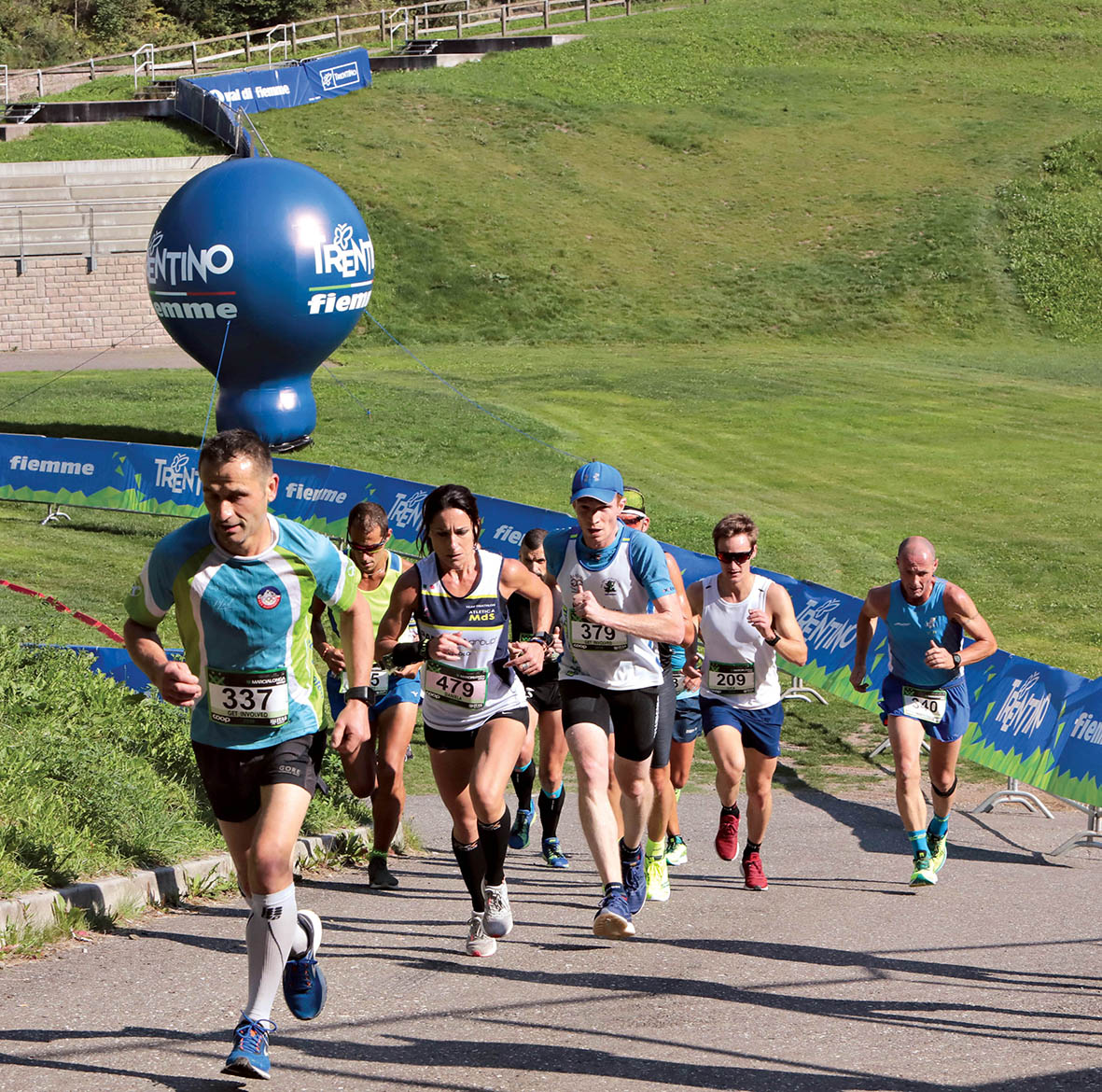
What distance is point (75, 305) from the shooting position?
121 feet

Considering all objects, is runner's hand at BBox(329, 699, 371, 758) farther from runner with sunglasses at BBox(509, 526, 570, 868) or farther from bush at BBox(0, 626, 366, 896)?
runner with sunglasses at BBox(509, 526, 570, 868)

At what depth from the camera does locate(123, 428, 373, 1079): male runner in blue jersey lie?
17.5ft

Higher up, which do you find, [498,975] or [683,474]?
[498,975]

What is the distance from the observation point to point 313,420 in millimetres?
23516

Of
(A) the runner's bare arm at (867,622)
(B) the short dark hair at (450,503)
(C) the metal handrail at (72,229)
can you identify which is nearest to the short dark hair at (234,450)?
(B) the short dark hair at (450,503)

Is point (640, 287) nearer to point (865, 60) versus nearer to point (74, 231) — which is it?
point (74, 231)

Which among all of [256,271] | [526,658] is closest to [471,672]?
[526,658]

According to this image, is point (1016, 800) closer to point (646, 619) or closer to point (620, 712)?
point (620, 712)

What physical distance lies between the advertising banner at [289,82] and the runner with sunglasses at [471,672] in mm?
44642

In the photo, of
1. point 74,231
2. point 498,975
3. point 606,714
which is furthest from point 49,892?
point 74,231

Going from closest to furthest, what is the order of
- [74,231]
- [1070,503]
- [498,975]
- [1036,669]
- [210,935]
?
1. [498,975]
2. [210,935]
3. [1036,669]
4. [1070,503]
5. [74,231]

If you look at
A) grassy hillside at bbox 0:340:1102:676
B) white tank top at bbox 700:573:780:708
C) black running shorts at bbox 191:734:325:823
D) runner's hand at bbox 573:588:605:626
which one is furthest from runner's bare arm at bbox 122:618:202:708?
grassy hillside at bbox 0:340:1102:676

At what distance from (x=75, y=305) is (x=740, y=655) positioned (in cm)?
3118

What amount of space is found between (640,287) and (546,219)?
429 cm
